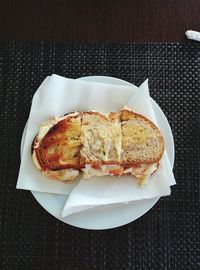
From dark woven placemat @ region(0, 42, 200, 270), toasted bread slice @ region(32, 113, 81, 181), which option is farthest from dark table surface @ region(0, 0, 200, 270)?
toasted bread slice @ region(32, 113, 81, 181)

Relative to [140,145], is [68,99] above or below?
above

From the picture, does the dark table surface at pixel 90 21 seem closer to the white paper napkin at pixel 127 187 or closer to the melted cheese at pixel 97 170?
the white paper napkin at pixel 127 187

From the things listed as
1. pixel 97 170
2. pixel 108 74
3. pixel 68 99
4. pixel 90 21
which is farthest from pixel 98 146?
pixel 90 21

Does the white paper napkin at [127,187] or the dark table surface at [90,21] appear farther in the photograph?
the dark table surface at [90,21]

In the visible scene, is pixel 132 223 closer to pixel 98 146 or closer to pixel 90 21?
pixel 98 146

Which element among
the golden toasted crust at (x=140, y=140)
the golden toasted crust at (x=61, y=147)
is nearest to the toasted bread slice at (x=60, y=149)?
the golden toasted crust at (x=61, y=147)

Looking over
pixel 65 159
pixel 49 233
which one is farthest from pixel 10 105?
pixel 49 233
